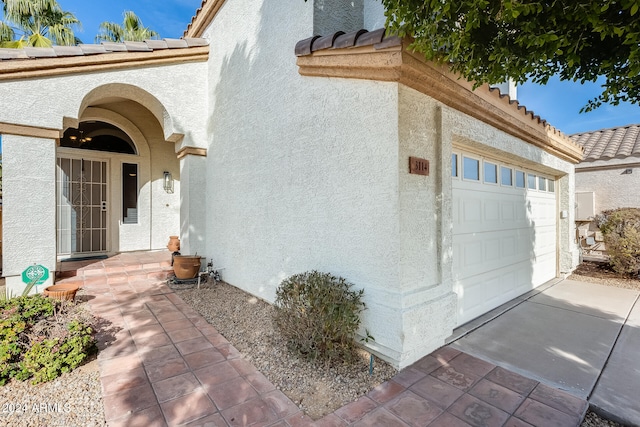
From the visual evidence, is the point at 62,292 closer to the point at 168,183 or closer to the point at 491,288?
the point at 168,183

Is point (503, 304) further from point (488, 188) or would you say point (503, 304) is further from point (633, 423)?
point (633, 423)

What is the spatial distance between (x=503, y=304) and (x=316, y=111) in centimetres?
544

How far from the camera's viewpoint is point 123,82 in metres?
6.98

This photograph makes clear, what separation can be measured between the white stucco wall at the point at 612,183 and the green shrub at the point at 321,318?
15.0 m

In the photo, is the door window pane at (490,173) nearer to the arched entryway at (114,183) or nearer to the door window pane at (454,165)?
the door window pane at (454,165)

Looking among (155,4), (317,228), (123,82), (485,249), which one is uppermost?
(155,4)

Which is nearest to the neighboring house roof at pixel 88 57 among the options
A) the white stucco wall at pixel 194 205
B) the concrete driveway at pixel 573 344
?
the white stucco wall at pixel 194 205

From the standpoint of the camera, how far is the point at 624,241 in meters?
8.42

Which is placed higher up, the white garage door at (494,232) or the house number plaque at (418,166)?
the house number plaque at (418,166)

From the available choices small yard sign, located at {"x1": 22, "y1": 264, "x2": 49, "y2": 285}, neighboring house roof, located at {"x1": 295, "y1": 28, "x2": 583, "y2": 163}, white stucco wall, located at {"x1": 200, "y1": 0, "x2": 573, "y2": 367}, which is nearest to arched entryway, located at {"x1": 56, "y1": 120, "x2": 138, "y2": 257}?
small yard sign, located at {"x1": 22, "y1": 264, "x2": 49, "y2": 285}

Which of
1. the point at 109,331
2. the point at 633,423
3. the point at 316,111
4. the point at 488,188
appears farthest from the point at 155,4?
the point at 633,423

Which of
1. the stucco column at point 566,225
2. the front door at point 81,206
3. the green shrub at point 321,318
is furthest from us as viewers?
Result: the front door at point 81,206

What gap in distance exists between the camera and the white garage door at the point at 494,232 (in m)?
5.00

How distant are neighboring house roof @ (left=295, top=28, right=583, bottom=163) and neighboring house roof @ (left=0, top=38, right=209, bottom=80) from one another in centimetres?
476
